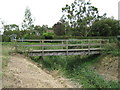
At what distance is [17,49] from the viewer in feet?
34.2

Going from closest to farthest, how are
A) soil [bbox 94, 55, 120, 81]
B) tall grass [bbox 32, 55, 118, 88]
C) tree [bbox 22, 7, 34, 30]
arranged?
tall grass [bbox 32, 55, 118, 88]
soil [bbox 94, 55, 120, 81]
tree [bbox 22, 7, 34, 30]

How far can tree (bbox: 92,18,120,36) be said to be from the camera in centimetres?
2834

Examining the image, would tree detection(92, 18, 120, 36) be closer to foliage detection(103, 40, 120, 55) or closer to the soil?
foliage detection(103, 40, 120, 55)

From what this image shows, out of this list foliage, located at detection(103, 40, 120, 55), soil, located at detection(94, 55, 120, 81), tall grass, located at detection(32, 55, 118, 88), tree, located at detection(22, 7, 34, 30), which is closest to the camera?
tall grass, located at detection(32, 55, 118, 88)

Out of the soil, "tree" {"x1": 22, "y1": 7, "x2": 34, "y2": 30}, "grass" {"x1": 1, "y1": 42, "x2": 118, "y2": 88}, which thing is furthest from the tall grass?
"tree" {"x1": 22, "y1": 7, "x2": 34, "y2": 30}

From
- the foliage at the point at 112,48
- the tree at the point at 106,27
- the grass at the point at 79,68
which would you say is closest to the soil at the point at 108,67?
the grass at the point at 79,68

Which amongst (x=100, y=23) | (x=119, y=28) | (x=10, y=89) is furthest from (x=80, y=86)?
(x=119, y=28)

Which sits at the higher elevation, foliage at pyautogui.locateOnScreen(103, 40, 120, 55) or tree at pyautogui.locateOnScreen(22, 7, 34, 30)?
tree at pyautogui.locateOnScreen(22, 7, 34, 30)

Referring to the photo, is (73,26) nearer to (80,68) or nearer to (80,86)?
(80,68)

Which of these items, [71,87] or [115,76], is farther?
[115,76]

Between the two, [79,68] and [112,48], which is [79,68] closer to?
[79,68]

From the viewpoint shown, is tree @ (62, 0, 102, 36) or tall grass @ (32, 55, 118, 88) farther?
tree @ (62, 0, 102, 36)

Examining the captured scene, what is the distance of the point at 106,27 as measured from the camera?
92.3 ft

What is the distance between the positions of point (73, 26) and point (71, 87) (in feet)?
80.4
